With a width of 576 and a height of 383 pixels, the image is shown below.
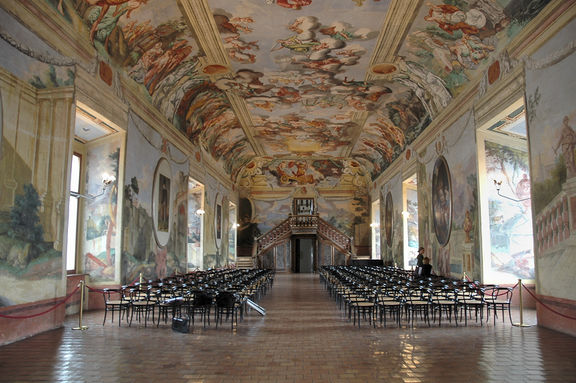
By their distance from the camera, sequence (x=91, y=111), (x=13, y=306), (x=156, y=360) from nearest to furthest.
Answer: (x=156, y=360) < (x=13, y=306) < (x=91, y=111)

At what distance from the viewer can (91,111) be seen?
12328 mm

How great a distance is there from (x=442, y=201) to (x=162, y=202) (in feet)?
38.0

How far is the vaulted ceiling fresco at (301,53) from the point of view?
12.7m

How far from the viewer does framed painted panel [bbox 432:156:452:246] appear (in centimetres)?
1736

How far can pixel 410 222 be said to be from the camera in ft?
86.0

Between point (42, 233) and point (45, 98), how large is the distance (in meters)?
3.10

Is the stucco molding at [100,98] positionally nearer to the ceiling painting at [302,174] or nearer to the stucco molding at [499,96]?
the stucco molding at [499,96]

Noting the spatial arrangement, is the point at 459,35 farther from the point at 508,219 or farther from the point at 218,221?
the point at 218,221

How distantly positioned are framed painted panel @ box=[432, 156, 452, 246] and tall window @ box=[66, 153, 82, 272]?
44.5ft

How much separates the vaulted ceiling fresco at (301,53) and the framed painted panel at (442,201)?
2688 millimetres

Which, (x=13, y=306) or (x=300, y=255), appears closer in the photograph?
(x=13, y=306)

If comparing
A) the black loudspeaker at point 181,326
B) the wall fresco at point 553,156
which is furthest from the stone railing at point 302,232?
the black loudspeaker at point 181,326

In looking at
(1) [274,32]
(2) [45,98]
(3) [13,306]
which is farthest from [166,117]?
(3) [13,306]

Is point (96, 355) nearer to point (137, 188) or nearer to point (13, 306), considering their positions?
point (13, 306)
